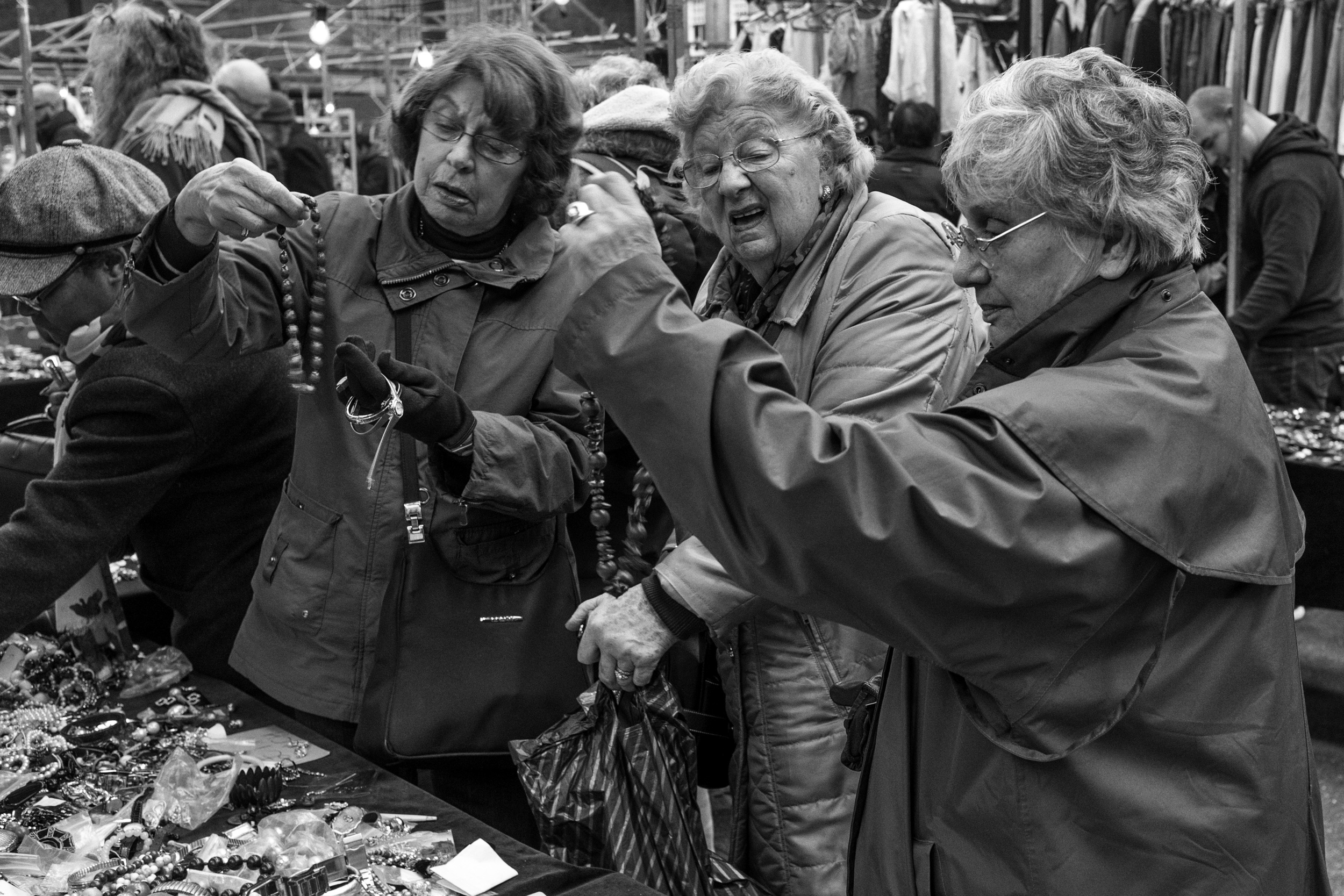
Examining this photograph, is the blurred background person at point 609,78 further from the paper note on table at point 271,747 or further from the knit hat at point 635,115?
the paper note on table at point 271,747

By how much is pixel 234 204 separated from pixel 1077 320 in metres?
1.07

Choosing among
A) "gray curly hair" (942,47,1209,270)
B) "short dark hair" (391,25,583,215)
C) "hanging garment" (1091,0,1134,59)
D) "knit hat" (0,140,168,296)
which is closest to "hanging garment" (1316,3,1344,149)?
"hanging garment" (1091,0,1134,59)

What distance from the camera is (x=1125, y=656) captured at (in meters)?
1.16

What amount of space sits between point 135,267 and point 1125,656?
1.38 metres

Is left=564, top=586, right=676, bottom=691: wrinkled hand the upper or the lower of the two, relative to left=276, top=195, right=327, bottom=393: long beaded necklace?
lower

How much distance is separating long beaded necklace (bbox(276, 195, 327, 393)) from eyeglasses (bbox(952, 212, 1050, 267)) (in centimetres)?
102

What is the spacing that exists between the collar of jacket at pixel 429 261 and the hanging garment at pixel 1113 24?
15.7 ft

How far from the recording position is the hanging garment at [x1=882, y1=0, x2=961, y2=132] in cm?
668

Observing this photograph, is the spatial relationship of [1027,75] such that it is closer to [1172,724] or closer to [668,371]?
[668,371]

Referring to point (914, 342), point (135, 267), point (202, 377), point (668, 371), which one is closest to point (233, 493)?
point (202, 377)

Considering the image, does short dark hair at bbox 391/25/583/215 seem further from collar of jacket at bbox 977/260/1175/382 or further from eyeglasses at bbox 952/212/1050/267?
collar of jacket at bbox 977/260/1175/382

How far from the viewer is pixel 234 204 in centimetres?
171

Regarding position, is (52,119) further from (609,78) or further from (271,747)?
(271,747)

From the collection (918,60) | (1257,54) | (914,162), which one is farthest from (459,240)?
(918,60)
